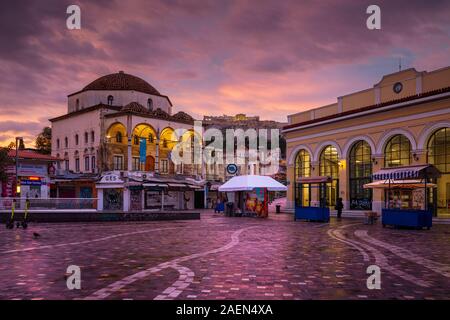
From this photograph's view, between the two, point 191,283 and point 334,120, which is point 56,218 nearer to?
point 191,283

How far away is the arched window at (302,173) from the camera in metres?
38.5

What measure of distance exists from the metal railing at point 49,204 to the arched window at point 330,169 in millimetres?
19005

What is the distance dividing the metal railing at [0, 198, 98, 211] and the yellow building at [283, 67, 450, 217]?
15.1 metres

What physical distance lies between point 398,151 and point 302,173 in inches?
430

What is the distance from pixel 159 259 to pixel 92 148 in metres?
39.1

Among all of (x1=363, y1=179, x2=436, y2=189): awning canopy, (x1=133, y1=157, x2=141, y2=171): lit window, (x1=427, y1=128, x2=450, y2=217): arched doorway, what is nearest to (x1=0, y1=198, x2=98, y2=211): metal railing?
(x1=363, y1=179, x2=436, y2=189): awning canopy

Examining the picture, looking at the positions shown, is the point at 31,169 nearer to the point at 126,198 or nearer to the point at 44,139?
the point at 126,198

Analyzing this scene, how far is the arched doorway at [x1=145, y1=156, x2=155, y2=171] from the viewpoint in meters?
49.4

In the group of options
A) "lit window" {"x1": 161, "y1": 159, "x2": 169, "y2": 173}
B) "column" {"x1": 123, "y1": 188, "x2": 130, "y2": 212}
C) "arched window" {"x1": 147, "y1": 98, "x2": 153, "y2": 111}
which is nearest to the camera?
"column" {"x1": 123, "y1": 188, "x2": 130, "y2": 212}

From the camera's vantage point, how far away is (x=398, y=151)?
1164 inches

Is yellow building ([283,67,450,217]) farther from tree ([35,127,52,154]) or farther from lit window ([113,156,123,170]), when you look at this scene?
tree ([35,127,52,154])

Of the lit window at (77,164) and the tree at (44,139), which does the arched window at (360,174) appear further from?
the tree at (44,139)

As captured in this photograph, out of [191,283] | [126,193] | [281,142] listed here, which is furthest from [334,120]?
[281,142]

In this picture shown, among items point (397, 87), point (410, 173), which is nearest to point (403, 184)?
point (410, 173)
